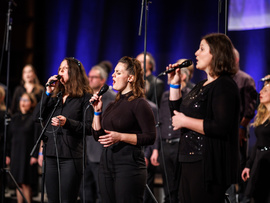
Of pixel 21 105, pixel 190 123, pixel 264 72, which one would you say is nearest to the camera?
pixel 190 123

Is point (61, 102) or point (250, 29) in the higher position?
point (250, 29)

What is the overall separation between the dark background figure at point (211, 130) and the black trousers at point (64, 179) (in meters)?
1.12

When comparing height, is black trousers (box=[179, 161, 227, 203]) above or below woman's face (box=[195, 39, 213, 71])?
below

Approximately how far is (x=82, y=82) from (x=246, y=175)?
1875 millimetres

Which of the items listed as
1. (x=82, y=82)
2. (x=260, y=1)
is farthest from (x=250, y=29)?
(x=82, y=82)

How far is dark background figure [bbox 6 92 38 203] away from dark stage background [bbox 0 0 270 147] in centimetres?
218

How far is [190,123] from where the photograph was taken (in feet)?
7.32

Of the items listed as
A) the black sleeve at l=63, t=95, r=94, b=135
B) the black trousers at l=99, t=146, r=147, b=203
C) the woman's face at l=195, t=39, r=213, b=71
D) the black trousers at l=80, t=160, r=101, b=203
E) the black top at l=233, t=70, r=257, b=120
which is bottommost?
the black trousers at l=80, t=160, r=101, b=203

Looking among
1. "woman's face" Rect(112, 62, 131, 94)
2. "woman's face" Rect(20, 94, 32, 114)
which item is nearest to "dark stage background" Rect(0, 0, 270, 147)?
"woman's face" Rect(20, 94, 32, 114)

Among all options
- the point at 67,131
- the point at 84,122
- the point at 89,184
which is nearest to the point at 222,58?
the point at 84,122

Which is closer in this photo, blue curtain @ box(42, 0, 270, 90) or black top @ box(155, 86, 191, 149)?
black top @ box(155, 86, 191, 149)

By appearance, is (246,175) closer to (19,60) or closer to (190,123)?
(190,123)

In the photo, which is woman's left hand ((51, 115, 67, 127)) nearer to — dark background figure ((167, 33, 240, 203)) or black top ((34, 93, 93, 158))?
black top ((34, 93, 93, 158))

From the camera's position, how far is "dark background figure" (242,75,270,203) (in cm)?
370
